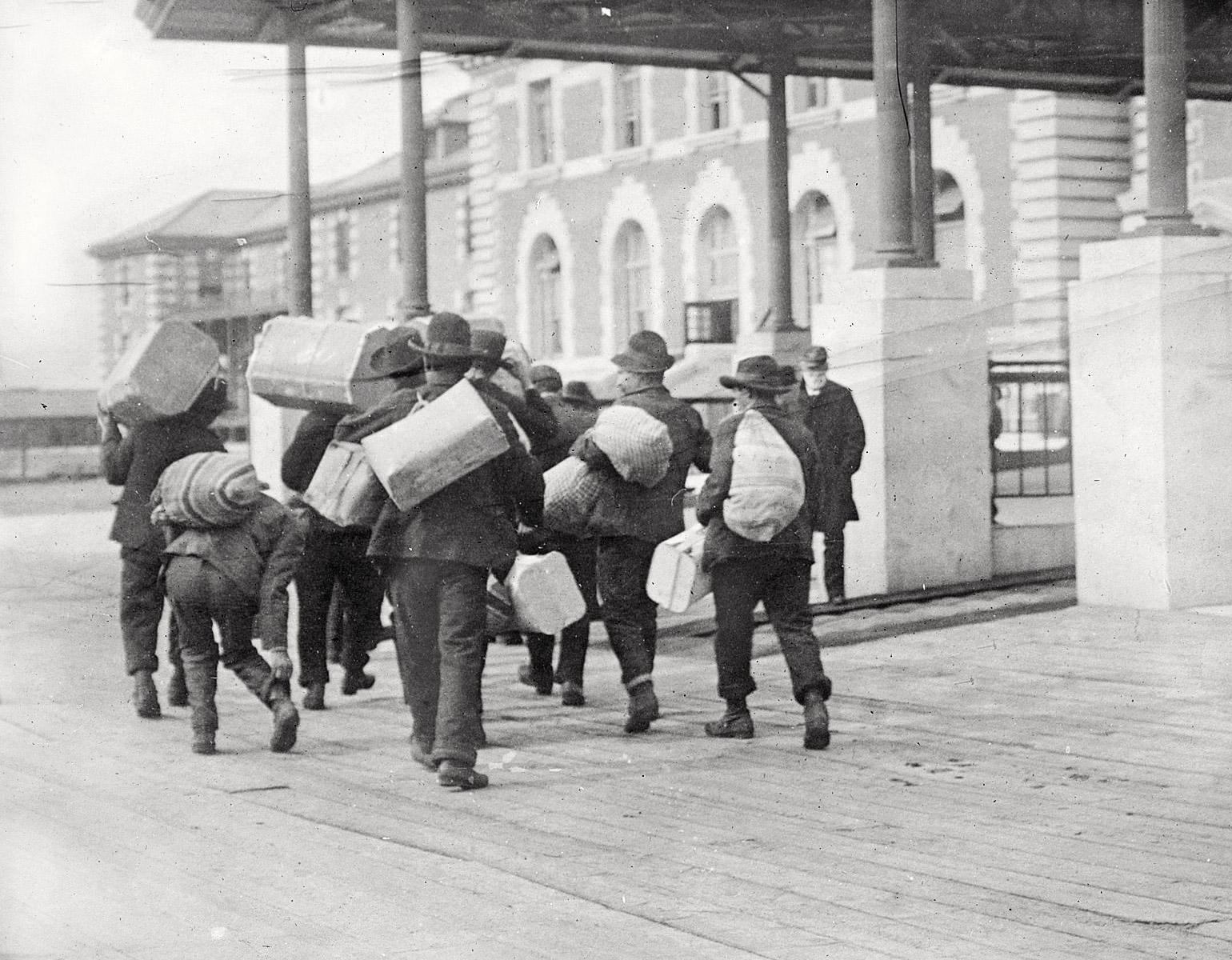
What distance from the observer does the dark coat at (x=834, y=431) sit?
13.8 m

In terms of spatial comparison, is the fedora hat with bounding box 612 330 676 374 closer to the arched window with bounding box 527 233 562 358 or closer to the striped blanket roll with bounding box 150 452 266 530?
the striped blanket roll with bounding box 150 452 266 530

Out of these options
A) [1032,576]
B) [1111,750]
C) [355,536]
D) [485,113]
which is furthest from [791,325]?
[485,113]

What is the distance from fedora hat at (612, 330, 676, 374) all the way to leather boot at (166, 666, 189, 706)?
288cm

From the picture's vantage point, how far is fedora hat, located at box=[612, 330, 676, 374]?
960 cm

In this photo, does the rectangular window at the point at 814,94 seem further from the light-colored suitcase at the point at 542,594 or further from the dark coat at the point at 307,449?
the light-colored suitcase at the point at 542,594

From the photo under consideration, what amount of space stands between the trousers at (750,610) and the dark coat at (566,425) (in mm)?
2016

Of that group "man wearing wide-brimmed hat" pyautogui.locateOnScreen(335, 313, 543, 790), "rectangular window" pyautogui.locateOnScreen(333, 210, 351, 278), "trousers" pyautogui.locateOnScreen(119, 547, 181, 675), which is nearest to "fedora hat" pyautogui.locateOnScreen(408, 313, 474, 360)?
"man wearing wide-brimmed hat" pyautogui.locateOnScreen(335, 313, 543, 790)

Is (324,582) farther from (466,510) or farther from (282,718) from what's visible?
(466,510)

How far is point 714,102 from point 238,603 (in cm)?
2943

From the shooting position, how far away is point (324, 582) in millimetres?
10633

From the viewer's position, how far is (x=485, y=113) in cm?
4288

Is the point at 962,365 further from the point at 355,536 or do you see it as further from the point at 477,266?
the point at 477,266

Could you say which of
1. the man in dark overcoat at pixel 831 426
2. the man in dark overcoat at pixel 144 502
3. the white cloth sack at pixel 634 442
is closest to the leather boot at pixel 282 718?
the man in dark overcoat at pixel 144 502

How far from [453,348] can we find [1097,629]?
17.0 feet
